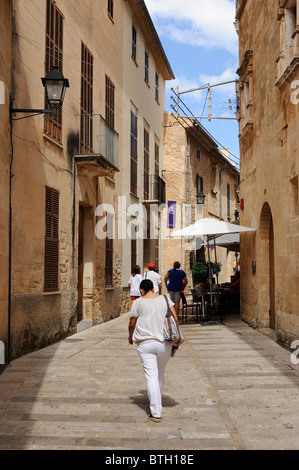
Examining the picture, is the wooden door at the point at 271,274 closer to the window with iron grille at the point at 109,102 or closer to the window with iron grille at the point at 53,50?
the window with iron grille at the point at 53,50

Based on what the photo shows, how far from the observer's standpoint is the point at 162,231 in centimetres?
2414

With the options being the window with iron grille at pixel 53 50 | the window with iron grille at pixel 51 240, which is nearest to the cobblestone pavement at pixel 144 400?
the window with iron grille at pixel 51 240

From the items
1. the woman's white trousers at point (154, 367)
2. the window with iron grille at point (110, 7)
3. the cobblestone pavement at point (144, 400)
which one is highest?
the window with iron grille at point (110, 7)

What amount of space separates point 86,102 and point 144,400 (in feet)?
29.2

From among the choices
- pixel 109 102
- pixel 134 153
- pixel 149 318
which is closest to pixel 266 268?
pixel 109 102

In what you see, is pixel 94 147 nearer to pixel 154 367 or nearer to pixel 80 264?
pixel 80 264

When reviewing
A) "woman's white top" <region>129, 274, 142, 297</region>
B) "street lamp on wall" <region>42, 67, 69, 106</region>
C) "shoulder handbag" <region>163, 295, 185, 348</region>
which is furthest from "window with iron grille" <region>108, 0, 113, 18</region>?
"shoulder handbag" <region>163, 295, 185, 348</region>

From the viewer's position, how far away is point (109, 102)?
15727mm

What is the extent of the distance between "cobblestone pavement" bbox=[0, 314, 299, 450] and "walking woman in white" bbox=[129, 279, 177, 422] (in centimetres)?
28

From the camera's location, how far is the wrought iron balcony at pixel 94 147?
12469 mm

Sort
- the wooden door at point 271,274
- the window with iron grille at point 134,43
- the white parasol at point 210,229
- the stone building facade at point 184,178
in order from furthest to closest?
1. the stone building facade at point 184,178
2. the window with iron grille at point 134,43
3. the white parasol at point 210,229
4. the wooden door at point 271,274

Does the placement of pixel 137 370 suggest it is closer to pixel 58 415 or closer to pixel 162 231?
pixel 58 415

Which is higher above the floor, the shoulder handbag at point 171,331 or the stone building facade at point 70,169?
the stone building facade at point 70,169

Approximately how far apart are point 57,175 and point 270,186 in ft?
14.3
